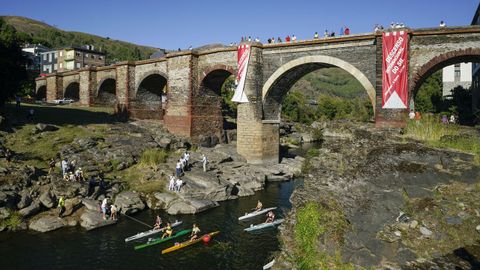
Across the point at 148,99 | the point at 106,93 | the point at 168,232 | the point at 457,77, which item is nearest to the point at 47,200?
the point at 168,232

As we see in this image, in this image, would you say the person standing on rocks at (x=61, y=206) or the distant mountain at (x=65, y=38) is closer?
the person standing on rocks at (x=61, y=206)

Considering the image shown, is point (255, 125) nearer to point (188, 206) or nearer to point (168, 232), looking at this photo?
point (188, 206)

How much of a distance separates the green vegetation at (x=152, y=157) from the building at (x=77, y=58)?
217 ft

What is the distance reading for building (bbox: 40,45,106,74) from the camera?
88.1 meters

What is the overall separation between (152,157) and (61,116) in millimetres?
17997

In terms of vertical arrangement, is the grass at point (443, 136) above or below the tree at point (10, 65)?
below

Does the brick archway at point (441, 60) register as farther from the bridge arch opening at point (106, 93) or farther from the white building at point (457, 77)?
the bridge arch opening at point (106, 93)

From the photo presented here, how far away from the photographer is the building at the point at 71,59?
88.1 meters

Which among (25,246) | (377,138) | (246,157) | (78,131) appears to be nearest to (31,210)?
(25,246)

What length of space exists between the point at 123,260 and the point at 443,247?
1640 cm

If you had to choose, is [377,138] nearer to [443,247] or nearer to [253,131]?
[443,247]

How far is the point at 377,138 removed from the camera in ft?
27.5

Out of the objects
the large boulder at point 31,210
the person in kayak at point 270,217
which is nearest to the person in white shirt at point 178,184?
the person in kayak at point 270,217

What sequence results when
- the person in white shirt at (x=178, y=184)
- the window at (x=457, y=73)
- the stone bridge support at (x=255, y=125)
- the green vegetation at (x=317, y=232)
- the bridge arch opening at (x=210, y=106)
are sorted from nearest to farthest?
the green vegetation at (x=317, y=232) < the person in white shirt at (x=178, y=184) < the stone bridge support at (x=255, y=125) < the bridge arch opening at (x=210, y=106) < the window at (x=457, y=73)
